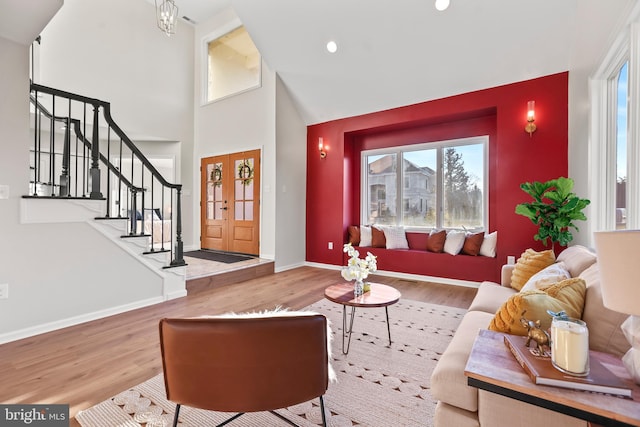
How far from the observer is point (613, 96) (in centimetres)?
276

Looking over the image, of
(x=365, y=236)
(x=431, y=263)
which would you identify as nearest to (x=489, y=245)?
(x=431, y=263)

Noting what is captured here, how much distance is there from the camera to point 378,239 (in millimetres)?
5184

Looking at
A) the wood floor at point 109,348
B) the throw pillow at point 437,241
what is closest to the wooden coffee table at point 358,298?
the wood floor at point 109,348

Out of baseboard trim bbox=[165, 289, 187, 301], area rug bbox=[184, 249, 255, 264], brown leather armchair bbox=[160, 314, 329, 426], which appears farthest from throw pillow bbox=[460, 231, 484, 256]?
baseboard trim bbox=[165, 289, 187, 301]

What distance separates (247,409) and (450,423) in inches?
33.4

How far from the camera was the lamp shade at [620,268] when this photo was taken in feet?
2.79

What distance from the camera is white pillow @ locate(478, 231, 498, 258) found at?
13.9 feet

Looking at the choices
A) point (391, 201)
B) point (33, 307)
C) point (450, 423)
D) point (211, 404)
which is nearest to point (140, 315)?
point (33, 307)

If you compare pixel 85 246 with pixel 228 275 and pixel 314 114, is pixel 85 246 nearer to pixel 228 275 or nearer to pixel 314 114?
pixel 228 275

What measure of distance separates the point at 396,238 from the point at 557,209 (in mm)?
2332

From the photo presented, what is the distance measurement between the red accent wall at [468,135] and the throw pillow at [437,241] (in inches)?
14.6

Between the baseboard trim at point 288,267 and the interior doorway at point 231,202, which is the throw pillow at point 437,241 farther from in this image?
the interior doorway at point 231,202

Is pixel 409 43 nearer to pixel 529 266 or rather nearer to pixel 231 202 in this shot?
pixel 529 266

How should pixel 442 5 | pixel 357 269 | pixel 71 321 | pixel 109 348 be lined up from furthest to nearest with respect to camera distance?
pixel 442 5 < pixel 71 321 < pixel 357 269 < pixel 109 348
